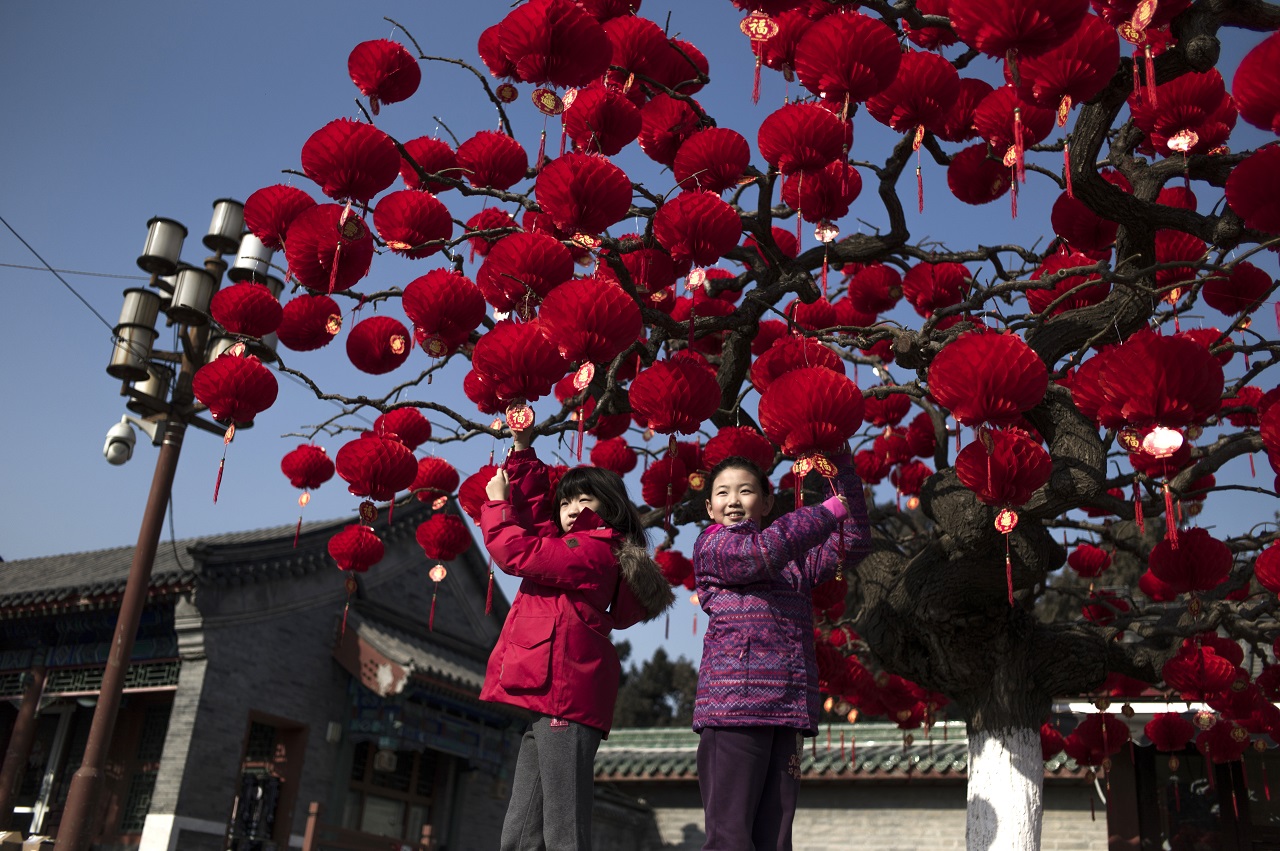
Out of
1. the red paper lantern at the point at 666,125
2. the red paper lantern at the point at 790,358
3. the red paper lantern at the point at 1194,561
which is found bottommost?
the red paper lantern at the point at 1194,561

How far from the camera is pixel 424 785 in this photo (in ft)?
47.2

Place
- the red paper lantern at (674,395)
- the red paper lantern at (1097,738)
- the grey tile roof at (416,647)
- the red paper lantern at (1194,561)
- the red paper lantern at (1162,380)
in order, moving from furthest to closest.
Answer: the grey tile roof at (416,647) < the red paper lantern at (1097,738) < the red paper lantern at (1194,561) < the red paper lantern at (674,395) < the red paper lantern at (1162,380)

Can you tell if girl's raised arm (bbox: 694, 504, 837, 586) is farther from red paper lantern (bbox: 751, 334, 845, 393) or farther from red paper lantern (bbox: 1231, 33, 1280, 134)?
red paper lantern (bbox: 751, 334, 845, 393)

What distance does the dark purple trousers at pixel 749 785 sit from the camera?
3.32 metres

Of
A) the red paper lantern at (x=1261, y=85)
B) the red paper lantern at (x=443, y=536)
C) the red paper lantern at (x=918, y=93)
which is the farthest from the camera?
the red paper lantern at (x=443, y=536)

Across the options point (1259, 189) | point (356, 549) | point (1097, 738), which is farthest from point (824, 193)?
point (1097, 738)

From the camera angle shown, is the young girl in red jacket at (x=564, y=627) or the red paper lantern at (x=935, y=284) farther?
the red paper lantern at (x=935, y=284)

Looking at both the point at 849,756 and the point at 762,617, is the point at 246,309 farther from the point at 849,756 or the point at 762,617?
the point at 849,756

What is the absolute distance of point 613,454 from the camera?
7855 millimetres

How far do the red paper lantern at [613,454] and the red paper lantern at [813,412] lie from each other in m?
3.35

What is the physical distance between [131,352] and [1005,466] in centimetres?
Result: 671

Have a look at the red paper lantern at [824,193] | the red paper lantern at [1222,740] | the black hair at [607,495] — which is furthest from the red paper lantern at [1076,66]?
the red paper lantern at [1222,740]

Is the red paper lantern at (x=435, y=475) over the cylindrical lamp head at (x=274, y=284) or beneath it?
beneath

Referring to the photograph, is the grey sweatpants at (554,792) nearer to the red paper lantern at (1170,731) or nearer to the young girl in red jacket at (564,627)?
the young girl in red jacket at (564,627)
